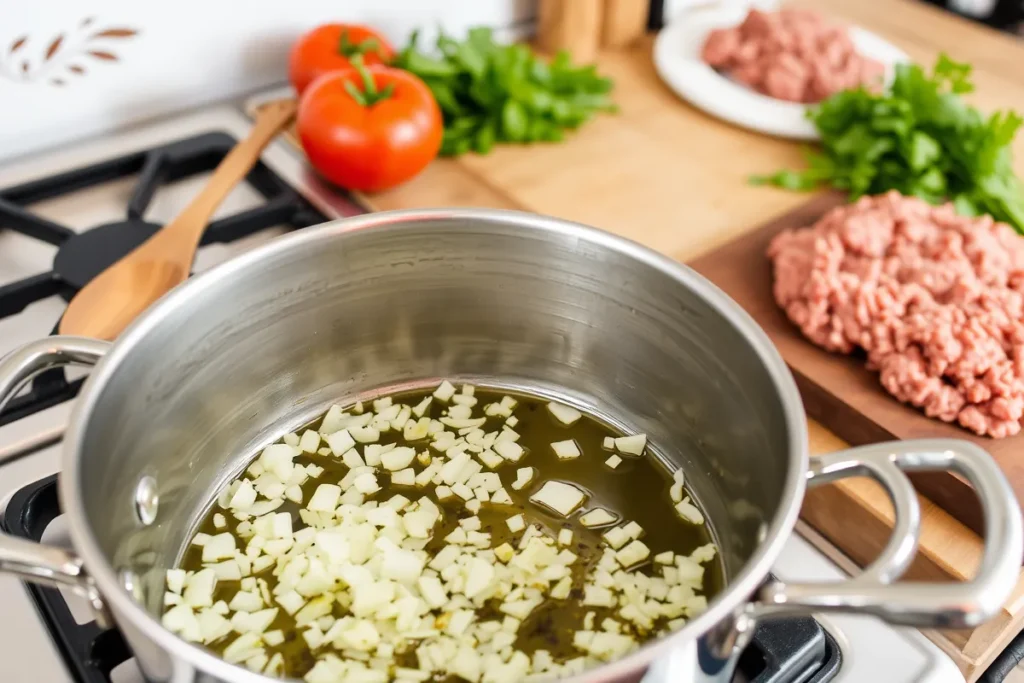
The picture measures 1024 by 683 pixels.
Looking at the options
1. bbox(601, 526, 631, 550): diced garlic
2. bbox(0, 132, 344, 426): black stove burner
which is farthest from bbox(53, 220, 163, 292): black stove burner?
bbox(601, 526, 631, 550): diced garlic

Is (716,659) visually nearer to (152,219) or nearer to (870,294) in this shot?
(870,294)

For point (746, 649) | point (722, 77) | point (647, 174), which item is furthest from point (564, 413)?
point (722, 77)

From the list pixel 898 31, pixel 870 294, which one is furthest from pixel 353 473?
pixel 898 31

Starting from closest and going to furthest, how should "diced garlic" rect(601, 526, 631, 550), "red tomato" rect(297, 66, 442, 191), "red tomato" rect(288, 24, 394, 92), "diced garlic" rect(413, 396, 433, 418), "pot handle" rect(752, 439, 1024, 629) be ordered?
"pot handle" rect(752, 439, 1024, 629) < "diced garlic" rect(601, 526, 631, 550) < "diced garlic" rect(413, 396, 433, 418) < "red tomato" rect(297, 66, 442, 191) < "red tomato" rect(288, 24, 394, 92)

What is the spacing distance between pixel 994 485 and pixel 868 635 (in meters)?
0.20

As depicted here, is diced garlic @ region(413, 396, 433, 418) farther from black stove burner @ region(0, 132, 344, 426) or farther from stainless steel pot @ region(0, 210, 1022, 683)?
black stove burner @ region(0, 132, 344, 426)

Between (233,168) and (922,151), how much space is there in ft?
2.32

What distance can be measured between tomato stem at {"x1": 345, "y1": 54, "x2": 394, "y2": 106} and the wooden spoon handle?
0.11 metres

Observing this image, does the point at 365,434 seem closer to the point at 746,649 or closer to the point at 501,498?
the point at 501,498

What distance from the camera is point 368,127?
35.8 inches

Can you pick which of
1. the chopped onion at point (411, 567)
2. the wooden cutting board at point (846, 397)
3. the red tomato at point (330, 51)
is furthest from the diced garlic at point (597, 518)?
the red tomato at point (330, 51)

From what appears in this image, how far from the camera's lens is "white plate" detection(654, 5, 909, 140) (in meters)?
1.10

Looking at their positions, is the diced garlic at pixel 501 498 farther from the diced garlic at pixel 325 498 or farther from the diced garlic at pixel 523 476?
the diced garlic at pixel 325 498

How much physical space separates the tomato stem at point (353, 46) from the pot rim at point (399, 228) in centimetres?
39
